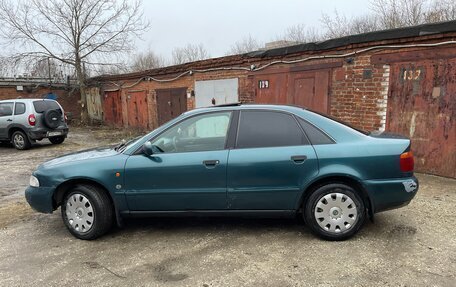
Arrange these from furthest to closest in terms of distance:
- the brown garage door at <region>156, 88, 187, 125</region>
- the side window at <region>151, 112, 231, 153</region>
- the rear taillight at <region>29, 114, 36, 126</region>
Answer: the brown garage door at <region>156, 88, 187, 125</region> → the rear taillight at <region>29, 114, 36, 126</region> → the side window at <region>151, 112, 231, 153</region>

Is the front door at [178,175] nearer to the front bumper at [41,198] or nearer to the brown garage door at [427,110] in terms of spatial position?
the front bumper at [41,198]

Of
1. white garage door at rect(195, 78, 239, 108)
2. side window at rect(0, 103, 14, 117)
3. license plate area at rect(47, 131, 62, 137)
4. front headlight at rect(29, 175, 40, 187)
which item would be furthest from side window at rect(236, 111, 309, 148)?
side window at rect(0, 103, 14, 117)

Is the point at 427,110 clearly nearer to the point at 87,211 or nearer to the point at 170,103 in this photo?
the point at 87,211

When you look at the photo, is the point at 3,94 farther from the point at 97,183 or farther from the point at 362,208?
the point at 362,208

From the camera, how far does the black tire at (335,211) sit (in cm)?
363

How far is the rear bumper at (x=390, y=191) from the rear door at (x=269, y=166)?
631mm

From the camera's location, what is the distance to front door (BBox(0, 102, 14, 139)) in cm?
1145

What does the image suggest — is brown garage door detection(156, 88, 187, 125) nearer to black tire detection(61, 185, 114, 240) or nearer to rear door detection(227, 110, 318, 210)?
black tire detection(61, 185, 114, 240)

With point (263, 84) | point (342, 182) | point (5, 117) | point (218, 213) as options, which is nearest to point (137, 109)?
point (5, 117)

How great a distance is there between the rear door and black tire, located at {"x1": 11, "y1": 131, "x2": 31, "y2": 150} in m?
10.2

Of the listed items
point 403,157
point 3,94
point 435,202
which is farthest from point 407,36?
point 3,94

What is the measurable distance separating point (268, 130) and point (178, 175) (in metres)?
1.10

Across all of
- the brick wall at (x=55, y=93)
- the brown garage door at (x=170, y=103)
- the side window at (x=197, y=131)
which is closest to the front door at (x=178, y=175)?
the side window at (x=197, y=131)

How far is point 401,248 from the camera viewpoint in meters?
3.56
